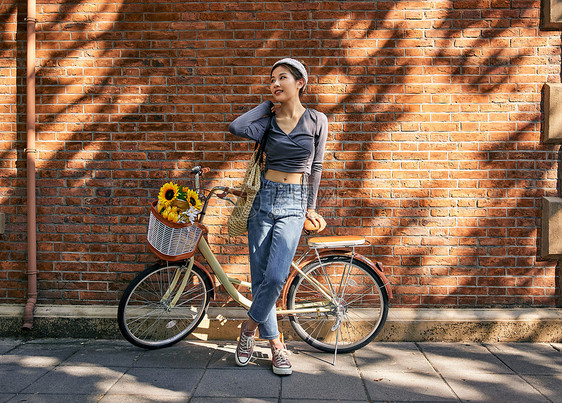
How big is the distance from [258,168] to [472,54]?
2.31 meters

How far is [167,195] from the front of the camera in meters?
3.85

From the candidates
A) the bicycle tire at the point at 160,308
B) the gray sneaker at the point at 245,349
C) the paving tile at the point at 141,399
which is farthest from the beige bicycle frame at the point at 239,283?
the paving tile at the point at 141,399

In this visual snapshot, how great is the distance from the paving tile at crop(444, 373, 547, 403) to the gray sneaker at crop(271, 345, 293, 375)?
119 centimetres

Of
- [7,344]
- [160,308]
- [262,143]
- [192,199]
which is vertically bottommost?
[7,344]

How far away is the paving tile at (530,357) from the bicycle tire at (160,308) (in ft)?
8.49

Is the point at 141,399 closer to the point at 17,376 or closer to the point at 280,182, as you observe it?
the point at 17,376

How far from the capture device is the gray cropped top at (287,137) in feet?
11.9

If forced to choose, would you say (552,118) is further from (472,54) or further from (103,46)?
(103,46)

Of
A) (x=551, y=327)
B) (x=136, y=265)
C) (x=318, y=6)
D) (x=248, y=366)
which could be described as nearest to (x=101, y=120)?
(x=136, y=265)

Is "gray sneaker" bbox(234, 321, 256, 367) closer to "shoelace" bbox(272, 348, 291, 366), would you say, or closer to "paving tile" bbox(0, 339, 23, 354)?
"shoelace" bbox(272, 348, 291, 366)

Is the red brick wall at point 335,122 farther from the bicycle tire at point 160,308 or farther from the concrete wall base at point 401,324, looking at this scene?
the bicycle tire at point 160,308

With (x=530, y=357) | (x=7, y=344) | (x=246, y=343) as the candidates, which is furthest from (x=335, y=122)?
(x=7, y=344)

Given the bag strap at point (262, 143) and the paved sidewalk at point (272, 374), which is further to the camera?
the bag strap at point (262, 143)

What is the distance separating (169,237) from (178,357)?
3.38ft
